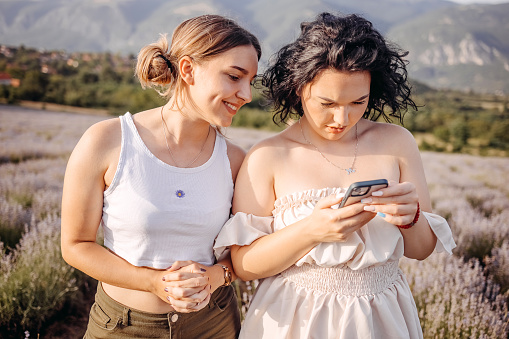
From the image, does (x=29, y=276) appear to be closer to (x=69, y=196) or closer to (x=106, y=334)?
(x=106, y=334)

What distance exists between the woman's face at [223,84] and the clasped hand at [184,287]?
0.65 metres

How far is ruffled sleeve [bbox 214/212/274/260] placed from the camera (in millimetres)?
1620

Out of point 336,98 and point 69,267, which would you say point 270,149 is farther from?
point 69,267

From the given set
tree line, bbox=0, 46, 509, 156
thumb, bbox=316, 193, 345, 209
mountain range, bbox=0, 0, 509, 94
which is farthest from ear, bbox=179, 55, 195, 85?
tree line, bbox=0, 46, 509, 156

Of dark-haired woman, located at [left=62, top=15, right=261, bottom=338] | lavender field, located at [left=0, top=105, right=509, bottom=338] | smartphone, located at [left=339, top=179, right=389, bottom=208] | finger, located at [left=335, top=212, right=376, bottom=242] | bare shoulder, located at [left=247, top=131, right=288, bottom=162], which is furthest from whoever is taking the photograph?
lavender field, located at [left=0, top=105, right=509, bottom=338]

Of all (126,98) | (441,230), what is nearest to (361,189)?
(441,230)

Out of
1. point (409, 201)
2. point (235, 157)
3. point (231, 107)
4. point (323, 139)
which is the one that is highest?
point (231, 107)

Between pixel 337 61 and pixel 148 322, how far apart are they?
4.51 ft

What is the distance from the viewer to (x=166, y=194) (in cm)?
157

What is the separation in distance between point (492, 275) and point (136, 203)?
342 cm

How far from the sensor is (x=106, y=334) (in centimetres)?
159

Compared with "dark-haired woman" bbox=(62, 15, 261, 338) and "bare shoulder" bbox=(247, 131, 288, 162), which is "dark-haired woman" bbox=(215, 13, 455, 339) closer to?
"bare shoulder" bbox=(247, 131, 288, 162)

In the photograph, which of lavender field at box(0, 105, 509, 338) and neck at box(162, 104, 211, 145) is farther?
lavender field at box(0, 105, 509, 338)

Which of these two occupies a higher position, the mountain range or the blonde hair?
the mountain range
